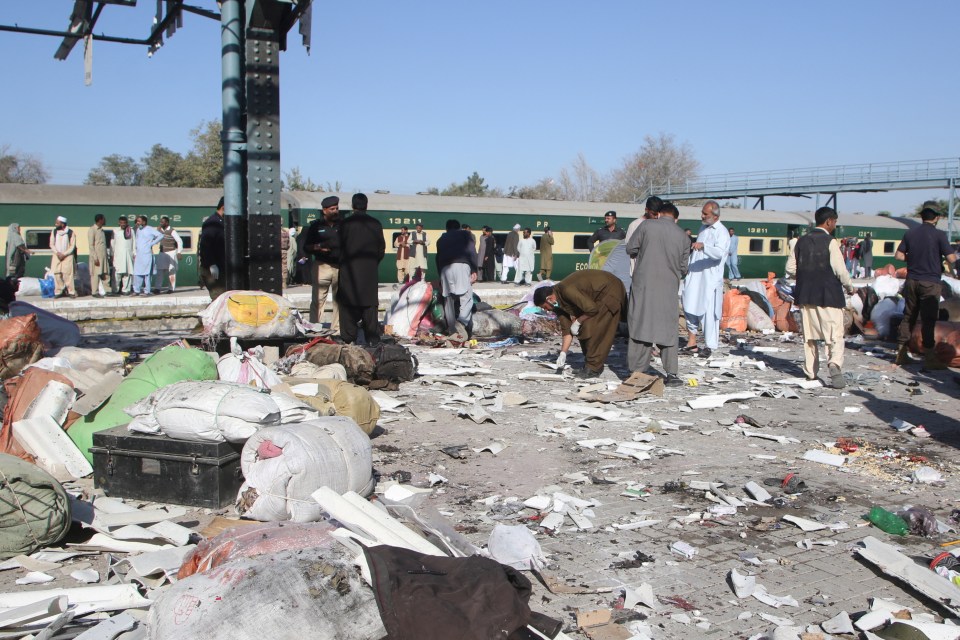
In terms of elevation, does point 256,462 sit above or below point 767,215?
below

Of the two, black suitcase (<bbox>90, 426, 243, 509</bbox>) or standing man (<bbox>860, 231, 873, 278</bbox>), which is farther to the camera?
standing man (<bbox>860, 231, 873, 278</bbox>)

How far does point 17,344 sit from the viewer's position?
7016 millimetres

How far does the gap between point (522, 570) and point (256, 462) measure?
1.59 meters

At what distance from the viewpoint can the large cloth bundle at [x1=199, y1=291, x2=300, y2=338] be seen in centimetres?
812

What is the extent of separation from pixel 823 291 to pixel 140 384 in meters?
6.94

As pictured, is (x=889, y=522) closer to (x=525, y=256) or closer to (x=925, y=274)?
(x=925, y=274)

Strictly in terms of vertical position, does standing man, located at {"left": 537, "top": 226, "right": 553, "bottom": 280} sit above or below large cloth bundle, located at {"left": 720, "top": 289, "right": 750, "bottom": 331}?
above

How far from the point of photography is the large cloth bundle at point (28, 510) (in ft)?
13.6

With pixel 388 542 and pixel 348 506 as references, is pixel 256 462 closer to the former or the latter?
pixel 348 506

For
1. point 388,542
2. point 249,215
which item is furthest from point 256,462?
point 249,215

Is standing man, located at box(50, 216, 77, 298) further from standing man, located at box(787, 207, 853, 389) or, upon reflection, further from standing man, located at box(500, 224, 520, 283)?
standing man, located at box(787, 207, 853, 389)

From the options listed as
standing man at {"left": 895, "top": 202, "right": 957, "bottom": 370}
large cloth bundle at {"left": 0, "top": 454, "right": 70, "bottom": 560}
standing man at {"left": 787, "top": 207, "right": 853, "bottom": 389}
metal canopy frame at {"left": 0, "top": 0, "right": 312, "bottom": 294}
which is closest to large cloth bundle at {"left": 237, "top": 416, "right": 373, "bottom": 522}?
large cloth bundle at {"left": 0, "top": 454, "right": 70, "bottom": 560}

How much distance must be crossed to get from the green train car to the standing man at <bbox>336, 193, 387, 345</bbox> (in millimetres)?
13407

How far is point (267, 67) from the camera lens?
328 inches
